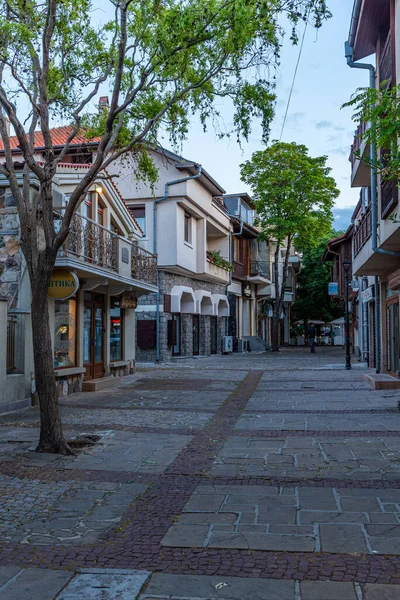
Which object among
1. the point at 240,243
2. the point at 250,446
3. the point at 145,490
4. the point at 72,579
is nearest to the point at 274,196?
the point at 240,243

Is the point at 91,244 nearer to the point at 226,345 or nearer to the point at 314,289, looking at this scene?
the point at 226,345

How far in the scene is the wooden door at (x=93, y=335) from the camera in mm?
15242

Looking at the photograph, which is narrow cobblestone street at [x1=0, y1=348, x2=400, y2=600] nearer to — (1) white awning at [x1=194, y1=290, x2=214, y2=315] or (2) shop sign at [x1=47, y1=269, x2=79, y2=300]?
(2) shop sign at [x1=47, y1=269, x2=79, y2=300]

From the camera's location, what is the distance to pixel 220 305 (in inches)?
1278

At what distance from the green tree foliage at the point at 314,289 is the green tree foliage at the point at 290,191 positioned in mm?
17779

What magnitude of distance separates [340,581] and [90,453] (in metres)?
4.37

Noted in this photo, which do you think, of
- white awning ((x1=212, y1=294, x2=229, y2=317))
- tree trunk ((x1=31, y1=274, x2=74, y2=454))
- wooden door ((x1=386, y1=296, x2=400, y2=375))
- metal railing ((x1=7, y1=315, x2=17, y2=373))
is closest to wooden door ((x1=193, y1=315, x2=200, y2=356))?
white awning ((x1=212, y1=294, x2=229, y2=317))

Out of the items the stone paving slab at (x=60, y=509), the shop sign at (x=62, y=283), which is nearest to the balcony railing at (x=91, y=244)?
the shop sign at (x=62, y=283)

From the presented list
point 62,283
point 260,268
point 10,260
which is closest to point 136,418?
point 62,283

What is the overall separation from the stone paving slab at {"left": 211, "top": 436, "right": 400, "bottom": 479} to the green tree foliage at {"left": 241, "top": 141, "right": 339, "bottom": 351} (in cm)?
2469

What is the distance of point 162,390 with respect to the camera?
14.3 m

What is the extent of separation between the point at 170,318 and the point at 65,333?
35.6 feet

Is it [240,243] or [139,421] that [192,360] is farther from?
[139,421]

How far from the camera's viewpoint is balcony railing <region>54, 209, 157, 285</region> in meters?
12.6
